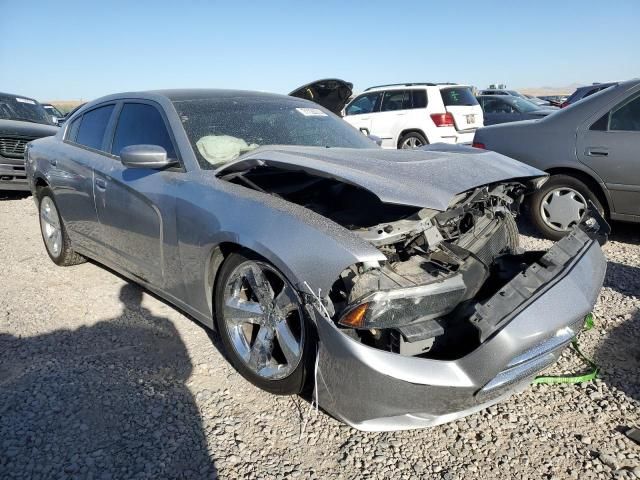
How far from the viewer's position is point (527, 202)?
5.18 metres

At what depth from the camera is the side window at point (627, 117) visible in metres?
4.57

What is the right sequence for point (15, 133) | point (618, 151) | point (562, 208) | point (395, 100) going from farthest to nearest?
1. point (395, 100)
2. point (15, 133)
3. point (562, 208)
4. point (618, 151)

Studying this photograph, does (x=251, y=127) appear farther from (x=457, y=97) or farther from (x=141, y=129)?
(x=457, y=97)

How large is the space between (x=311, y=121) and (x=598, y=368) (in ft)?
8.12

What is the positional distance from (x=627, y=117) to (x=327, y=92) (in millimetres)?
2821

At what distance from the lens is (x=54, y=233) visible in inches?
184

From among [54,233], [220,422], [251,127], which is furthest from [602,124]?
[54,233]

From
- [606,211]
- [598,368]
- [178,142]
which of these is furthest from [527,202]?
[178,142]

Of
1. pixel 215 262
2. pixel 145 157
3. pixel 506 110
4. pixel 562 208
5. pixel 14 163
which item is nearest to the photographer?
pixel 215 262

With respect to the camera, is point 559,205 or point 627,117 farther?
point 559,205

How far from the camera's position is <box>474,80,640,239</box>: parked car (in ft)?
14.9

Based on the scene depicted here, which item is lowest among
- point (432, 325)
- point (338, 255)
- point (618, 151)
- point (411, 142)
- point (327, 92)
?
point (411, 142)

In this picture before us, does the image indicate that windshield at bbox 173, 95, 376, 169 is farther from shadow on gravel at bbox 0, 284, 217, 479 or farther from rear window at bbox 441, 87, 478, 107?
rear window at bbox 441, 87, 478, 107

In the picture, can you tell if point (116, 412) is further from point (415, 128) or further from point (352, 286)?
point (415, 128)
